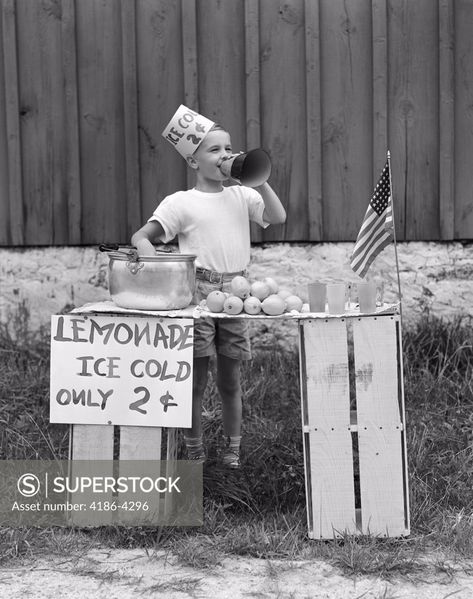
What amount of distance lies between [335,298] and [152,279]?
72 centimetres

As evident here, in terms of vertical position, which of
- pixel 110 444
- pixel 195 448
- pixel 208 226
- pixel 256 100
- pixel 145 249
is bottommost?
pixel 195 448

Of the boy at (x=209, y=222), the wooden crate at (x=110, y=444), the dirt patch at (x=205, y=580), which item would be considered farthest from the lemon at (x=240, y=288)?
the dirt patch at (x=205, y=580)

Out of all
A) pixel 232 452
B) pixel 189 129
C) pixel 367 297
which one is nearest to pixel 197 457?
pixel 232 452

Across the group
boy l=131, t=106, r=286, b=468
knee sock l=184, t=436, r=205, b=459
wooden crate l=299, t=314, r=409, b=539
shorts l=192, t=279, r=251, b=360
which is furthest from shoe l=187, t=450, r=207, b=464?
wooden crate l=299, t=314, r=409, b=539

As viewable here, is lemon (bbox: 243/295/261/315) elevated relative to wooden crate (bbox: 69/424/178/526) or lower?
elevated

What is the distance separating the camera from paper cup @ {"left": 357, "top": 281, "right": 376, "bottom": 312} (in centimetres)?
348

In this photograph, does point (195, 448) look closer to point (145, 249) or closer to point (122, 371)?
point (122, 371)

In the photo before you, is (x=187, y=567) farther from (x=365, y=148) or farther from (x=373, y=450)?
(x=365, y=148)

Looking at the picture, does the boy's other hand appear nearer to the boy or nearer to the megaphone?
the boy

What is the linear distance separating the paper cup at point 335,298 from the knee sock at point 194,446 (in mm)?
1006

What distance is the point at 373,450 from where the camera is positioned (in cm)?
350

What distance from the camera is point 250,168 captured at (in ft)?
11.9

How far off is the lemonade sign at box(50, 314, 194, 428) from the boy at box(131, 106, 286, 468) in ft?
1.22

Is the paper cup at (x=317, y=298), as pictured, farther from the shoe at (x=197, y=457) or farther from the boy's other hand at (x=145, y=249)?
the shoe at (x=197, y=457)
